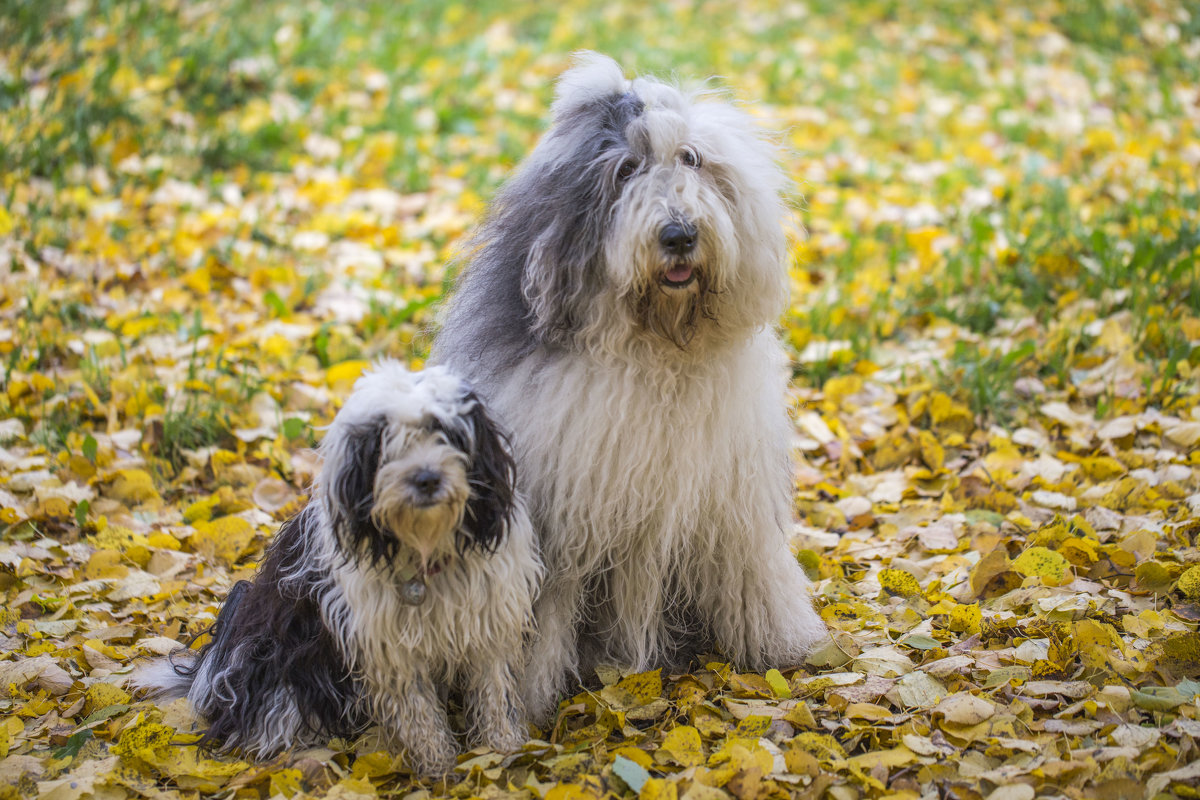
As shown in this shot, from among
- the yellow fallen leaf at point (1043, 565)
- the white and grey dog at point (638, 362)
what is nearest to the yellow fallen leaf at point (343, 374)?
the white and grey dog at point (638, 362)

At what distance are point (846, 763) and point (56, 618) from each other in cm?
256

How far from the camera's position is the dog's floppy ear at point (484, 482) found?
2.55 meters

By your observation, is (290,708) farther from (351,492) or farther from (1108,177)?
(1108,177)

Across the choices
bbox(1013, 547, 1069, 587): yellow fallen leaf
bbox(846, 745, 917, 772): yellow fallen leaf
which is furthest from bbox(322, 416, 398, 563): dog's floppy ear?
bbox(1013, 547, 1069, 587): yellow fallen leaf

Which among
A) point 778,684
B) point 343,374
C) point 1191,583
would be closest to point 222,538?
point 343,374

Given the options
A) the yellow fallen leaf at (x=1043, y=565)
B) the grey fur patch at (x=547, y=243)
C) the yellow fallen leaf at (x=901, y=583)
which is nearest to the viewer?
the grey fur patch at (x=547, y=243)

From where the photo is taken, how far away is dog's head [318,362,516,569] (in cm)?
246

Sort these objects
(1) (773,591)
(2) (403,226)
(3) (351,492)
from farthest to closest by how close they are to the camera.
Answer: (2) (403,226) → (1) (773,591) → (3) (351,492)

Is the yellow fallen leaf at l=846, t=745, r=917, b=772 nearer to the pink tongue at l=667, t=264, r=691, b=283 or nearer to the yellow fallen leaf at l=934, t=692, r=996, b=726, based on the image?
the yellow fallen leaf at l=934, t=692, r=996, b=726

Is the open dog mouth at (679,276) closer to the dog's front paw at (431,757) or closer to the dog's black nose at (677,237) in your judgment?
the dog's black nose at (677,237)

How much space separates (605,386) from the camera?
287cm

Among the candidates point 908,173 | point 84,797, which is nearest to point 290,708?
point 84,797

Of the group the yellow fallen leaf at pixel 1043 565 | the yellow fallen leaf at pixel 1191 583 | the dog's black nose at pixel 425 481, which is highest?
the dog's black nose at pixel 425 481

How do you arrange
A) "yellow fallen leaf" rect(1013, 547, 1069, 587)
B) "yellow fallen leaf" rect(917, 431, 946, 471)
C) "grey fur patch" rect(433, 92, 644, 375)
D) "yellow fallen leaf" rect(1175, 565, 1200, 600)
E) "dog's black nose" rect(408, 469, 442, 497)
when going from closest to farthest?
"dog's black nose" rect(408, 469, 442, 497), "grey fur patch" rect(433, 92, 644, 375), "yellow fallen leaf" rect(1175, 565, 1200, 600), "yellow fallen leaf" rect(1013, 547, 1069, 587), "yellow fallen leaf" rect(917, 431, 946, 471)
